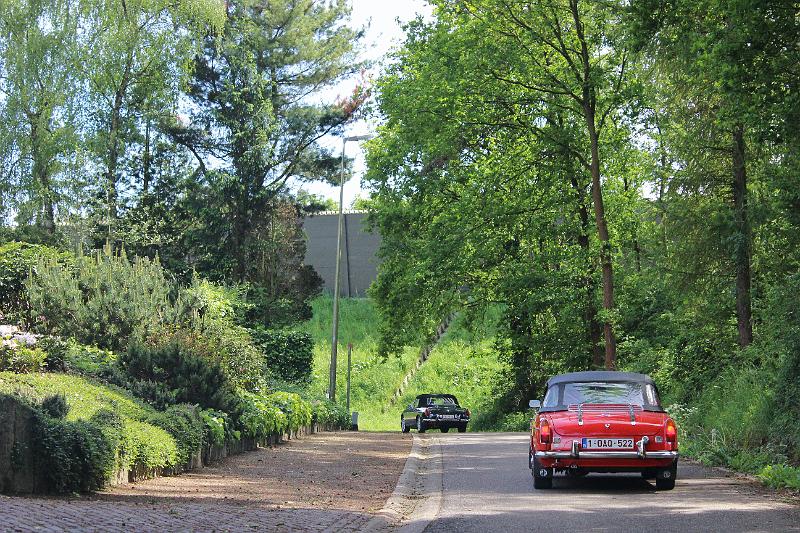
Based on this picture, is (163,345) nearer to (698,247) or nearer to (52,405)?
(52,405)

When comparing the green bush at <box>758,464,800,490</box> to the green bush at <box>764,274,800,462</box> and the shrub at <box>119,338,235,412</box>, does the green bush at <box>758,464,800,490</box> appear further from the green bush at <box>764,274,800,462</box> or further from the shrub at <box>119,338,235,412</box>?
the shrub at <box>119,338,235,412</box>

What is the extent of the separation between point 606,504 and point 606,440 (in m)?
1.69

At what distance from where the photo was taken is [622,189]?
3903 cm

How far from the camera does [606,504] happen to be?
1291 cm

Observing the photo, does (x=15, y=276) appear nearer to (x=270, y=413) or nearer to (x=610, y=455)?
(x=270, y=413)

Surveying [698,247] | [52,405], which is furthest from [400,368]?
[52,405]

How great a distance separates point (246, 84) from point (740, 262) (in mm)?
29120

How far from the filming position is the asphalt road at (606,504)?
35.6 feet

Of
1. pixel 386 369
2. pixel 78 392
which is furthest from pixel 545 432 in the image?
pixel 386 369

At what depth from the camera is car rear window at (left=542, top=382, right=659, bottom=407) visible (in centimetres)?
1534

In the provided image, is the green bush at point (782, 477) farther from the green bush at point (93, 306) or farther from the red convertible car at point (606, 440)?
the green bush at point (93, 306)

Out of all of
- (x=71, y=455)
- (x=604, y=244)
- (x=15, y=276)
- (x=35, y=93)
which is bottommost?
(x=71, y=455)

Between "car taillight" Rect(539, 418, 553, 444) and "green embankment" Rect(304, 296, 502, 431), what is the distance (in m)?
37.6

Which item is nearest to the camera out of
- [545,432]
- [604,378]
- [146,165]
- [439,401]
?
[545,432]
